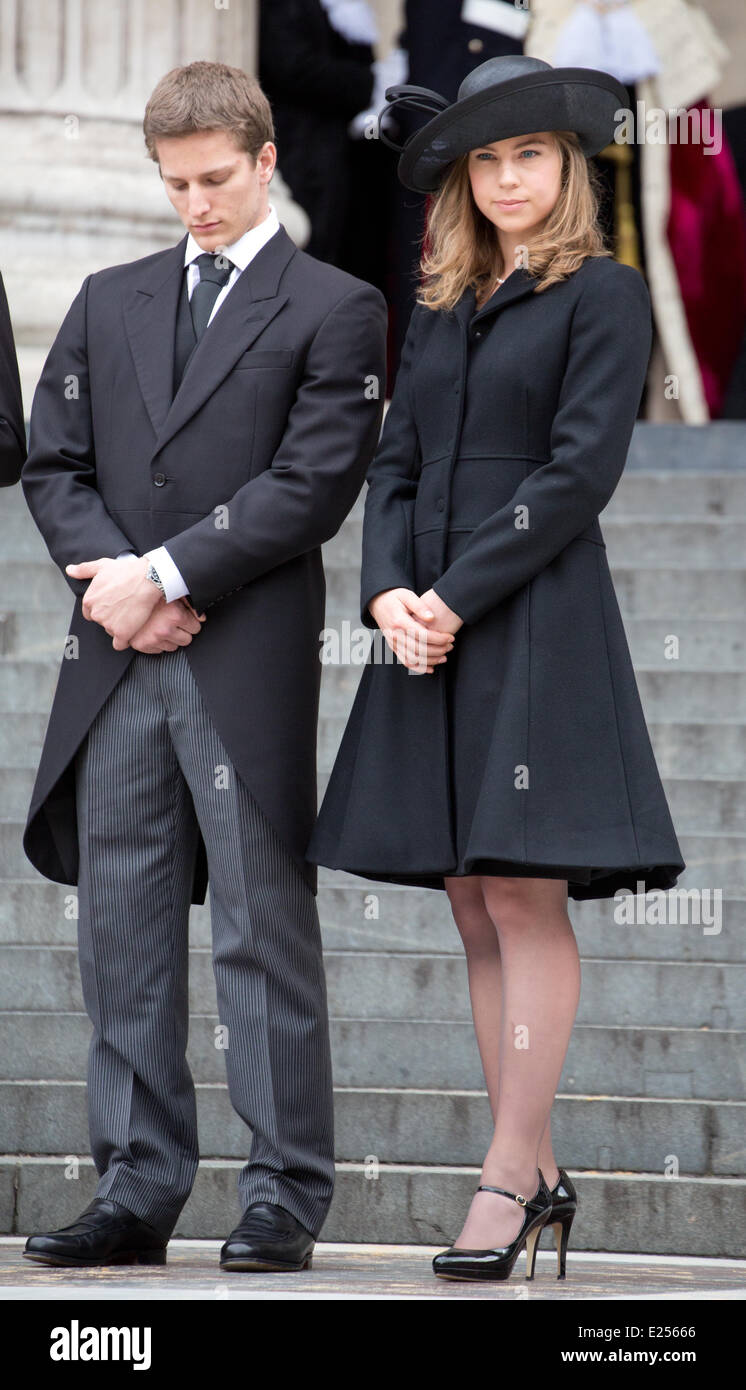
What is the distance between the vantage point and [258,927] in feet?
11.0

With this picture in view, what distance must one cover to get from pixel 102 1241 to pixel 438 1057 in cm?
124

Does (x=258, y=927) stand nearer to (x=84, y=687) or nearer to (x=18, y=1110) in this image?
(x=84, y=687)

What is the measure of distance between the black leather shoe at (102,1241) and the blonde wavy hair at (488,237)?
5.40 feet

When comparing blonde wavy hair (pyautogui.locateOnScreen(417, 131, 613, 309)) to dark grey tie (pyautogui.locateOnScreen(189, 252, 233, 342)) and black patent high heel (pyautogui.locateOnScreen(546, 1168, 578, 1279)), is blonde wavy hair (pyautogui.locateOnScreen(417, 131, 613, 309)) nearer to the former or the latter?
dark grey tie (pyautogui.locateOnScreen(189, 252, 233, 342))

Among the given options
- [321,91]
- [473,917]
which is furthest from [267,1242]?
[321,91]

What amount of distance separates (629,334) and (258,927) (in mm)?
1167

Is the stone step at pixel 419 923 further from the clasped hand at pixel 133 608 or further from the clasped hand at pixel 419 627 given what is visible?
the clasped hand at pixel 419 627

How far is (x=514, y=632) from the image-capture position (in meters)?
3.31

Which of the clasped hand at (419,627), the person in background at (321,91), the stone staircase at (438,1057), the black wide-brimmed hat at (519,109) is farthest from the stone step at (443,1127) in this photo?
the person in background at (321,91)

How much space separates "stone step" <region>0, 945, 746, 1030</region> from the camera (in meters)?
4.45

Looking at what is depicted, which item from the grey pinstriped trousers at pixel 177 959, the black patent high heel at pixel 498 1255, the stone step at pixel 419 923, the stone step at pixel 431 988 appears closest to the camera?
the black patent high heel at pixel 498 1255

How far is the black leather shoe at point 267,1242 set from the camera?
125 inches

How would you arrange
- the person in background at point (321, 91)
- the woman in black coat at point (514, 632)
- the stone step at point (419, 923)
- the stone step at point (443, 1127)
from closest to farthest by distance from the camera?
the woman in black coat at point (514, 632) < the stone step at point (443, 1127) < the stone step at point (419, 923) < the person in background at point (321, 91)

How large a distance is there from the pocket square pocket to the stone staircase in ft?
5.19
